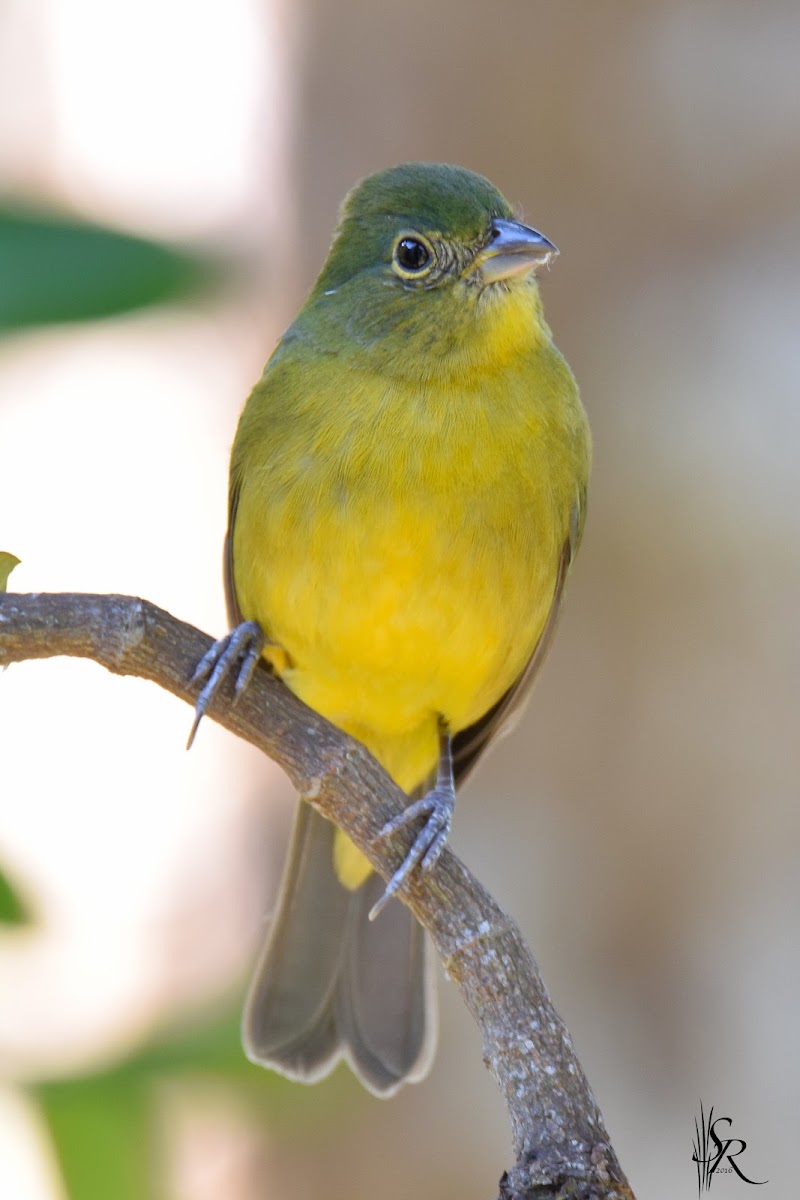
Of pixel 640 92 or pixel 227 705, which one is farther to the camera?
pixel 640 92

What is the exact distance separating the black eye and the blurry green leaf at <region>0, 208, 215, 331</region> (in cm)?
116

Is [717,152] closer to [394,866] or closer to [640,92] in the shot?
[640,92]

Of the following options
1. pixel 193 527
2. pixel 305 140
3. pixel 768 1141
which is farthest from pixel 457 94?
pixel 768 1141

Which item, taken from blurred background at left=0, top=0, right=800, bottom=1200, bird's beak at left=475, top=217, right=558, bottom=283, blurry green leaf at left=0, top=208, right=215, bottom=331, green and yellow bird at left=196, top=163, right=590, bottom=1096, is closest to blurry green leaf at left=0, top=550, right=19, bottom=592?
blurry green leaf at left=0, top=208, right=215, bottom=331

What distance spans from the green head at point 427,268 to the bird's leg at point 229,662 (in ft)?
2.02

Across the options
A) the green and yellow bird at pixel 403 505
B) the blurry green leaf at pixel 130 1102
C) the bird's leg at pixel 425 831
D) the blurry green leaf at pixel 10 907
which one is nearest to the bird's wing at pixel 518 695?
the green and yellow bird at pixel 403 505

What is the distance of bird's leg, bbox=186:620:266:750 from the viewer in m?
2.28

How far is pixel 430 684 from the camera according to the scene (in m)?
3.02

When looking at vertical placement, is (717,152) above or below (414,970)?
above

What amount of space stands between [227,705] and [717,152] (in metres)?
3.31

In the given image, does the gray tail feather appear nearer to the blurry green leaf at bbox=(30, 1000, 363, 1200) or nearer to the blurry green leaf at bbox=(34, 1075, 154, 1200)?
the blurry green leaf at bbox=(30, 1000, 363, 1200)

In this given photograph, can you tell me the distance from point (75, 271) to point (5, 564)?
0.38 m

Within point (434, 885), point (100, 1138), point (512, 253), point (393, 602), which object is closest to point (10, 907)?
point (100, 1138)

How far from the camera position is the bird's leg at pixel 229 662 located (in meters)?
2.28
